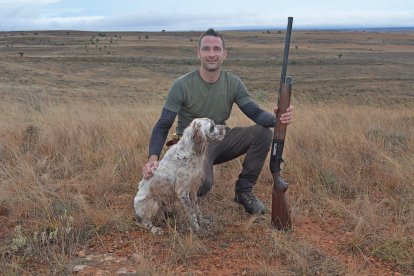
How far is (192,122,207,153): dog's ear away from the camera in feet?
13.1

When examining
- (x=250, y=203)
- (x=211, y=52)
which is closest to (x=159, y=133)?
(x=211, y=52)

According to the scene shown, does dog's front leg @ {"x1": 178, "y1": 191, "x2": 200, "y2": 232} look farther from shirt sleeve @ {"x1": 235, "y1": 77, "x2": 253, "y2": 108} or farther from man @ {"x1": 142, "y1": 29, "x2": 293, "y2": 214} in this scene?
shirt sleeve @ {"x1": 235, "y1": 77, "x2": 253, "y2": 108}

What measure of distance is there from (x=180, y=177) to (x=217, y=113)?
0.98 meters

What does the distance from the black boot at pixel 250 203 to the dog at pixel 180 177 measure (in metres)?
0.67

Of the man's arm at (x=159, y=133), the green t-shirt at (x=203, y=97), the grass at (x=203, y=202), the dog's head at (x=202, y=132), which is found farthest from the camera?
the green t-shirt at (x=203, y=97)

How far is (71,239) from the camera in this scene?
3.89 metres

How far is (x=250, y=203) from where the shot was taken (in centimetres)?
467

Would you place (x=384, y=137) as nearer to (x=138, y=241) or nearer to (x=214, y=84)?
(x=214, y=84)

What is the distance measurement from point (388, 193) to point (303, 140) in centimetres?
188

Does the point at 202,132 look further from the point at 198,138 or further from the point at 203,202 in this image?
the point at 203,202

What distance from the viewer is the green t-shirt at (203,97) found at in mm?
4602

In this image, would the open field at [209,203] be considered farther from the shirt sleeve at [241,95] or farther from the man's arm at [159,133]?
the shirt sleeve at [241,95]

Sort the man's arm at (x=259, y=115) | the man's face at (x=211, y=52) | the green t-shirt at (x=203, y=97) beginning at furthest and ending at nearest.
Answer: the man's arm at (x=259, y=115) → the green t-shirt at (x=203, y=97) → the man's face at (x=211, y=52)

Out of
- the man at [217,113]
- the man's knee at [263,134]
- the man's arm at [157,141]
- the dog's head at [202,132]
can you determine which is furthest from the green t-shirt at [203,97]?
the dog's head at [202,132]
